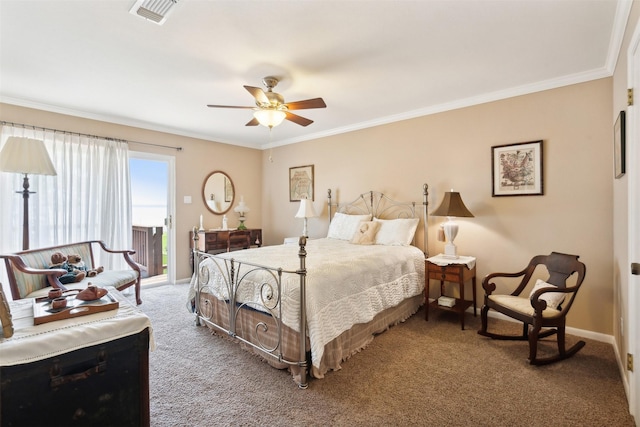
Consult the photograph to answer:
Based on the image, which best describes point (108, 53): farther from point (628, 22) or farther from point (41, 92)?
point (628, 22)

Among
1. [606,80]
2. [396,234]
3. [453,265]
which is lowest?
[453,265]

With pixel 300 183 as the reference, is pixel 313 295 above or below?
below

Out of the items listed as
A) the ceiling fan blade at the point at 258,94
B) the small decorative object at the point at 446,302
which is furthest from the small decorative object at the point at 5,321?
the small decorative object at the point at 446,302

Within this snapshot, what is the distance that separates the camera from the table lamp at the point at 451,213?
131 inches

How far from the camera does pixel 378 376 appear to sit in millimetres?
2279

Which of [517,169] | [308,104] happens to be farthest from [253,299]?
[517,169]

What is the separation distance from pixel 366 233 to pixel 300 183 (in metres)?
2.07

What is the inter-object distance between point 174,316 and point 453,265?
3.25m

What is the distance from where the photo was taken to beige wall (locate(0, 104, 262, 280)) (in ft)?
12.7

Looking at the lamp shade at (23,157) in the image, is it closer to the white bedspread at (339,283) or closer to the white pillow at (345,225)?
the white bedspread at (339,283)

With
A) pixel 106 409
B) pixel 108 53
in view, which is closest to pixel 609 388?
pixel 106 409

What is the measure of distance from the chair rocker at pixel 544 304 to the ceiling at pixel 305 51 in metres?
1.85

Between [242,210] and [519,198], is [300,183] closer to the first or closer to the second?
[242,210]

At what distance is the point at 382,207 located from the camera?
4488mm
